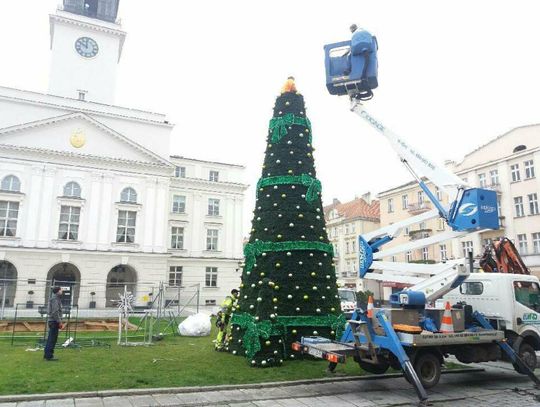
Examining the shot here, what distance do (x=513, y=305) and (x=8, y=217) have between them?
36.2 metres

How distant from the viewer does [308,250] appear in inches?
491

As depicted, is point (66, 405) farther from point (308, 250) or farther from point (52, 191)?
point (52, 191)

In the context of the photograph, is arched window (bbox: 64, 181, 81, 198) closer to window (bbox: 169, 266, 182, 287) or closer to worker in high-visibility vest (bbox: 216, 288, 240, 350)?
window (bbox: 169, 266, 182, 287)

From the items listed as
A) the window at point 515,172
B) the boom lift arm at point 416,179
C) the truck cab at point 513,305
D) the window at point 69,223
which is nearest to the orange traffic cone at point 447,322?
the boom lift arm at point 416,179

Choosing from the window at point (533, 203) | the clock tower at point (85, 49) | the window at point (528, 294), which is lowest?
the window at point (528, 294)

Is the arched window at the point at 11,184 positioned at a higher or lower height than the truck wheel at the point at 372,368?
higher

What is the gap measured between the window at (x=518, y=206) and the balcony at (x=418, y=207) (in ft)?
30.3

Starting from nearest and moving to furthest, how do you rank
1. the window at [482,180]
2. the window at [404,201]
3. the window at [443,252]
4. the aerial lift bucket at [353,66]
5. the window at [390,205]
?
1. the aerial lift bucket at [353,66]
2. the window at [482,180]
3. the window at [443,252]
4. the window at [404,201]
5. the window at [390,205]

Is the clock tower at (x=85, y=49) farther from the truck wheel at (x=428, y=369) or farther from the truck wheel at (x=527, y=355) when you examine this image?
the truck wheel at (x=527, y=355)

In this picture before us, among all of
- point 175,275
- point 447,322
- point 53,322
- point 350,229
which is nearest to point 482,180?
point 350,229

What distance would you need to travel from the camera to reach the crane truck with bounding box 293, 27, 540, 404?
922 centimetres

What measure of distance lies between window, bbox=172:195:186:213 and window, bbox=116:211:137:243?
6.06 meters

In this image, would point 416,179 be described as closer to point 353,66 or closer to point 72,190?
point 353,66

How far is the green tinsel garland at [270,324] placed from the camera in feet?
36.5
